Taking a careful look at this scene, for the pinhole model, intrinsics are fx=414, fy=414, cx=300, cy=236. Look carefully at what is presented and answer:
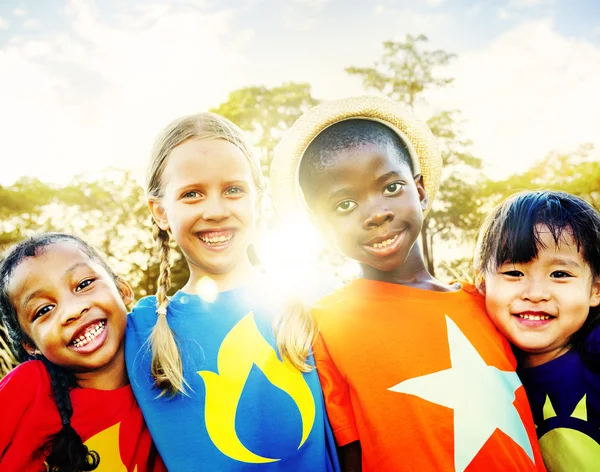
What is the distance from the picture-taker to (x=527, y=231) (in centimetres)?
170

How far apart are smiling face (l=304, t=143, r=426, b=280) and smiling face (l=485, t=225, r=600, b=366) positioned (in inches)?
18.2

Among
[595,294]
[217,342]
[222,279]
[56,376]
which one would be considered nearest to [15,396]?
[56,376]

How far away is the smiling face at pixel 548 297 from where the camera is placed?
1647 millimetres

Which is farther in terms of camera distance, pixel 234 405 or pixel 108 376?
pixel 108 376

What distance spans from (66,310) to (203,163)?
842 mm

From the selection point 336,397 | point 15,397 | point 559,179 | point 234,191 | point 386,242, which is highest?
point 559,179

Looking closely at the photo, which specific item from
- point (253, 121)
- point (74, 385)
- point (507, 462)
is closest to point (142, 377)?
point (74, 385)

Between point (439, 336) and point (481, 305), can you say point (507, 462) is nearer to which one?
point (439, 336)

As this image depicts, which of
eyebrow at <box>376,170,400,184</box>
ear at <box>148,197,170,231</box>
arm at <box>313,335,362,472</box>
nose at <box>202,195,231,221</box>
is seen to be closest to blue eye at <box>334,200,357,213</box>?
eyebrow at <box>376,170,400,184</box>

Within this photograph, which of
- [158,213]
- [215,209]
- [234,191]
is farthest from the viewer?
[158,213]

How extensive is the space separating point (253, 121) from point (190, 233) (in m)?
12.1

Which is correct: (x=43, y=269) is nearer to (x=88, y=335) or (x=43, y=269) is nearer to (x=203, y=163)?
(x=88, y=335)

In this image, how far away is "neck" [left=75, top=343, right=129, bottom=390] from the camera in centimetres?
175

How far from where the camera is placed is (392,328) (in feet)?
5.64
